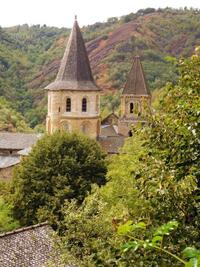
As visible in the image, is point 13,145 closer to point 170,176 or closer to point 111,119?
point 111,119

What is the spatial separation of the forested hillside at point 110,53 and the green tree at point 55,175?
54.7 m

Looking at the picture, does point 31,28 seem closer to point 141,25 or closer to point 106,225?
point 141,25

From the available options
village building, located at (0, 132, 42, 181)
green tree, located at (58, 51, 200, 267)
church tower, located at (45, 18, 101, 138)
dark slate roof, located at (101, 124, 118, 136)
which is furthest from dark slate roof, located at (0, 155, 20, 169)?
green tree, located at (58, 51, 200, 267)

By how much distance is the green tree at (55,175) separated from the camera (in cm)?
2886

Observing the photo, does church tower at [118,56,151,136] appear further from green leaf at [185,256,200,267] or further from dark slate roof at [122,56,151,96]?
green leaf at [185,256,200,267]

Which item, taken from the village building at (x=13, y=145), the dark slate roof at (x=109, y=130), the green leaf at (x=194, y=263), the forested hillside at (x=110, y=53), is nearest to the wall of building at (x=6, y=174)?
the village building at (x=13, y=145)

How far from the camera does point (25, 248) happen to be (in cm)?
1836

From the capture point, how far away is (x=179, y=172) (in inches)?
335

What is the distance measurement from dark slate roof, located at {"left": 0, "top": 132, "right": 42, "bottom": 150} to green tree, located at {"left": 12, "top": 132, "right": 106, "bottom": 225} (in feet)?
50.9

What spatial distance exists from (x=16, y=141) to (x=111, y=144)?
1034 cm

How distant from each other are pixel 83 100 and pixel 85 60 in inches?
120

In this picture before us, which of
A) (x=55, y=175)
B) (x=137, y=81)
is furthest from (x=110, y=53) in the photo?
(x=55, y=175)

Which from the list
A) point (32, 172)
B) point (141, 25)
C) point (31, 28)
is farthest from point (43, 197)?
point (31, 28)

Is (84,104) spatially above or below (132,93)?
below
